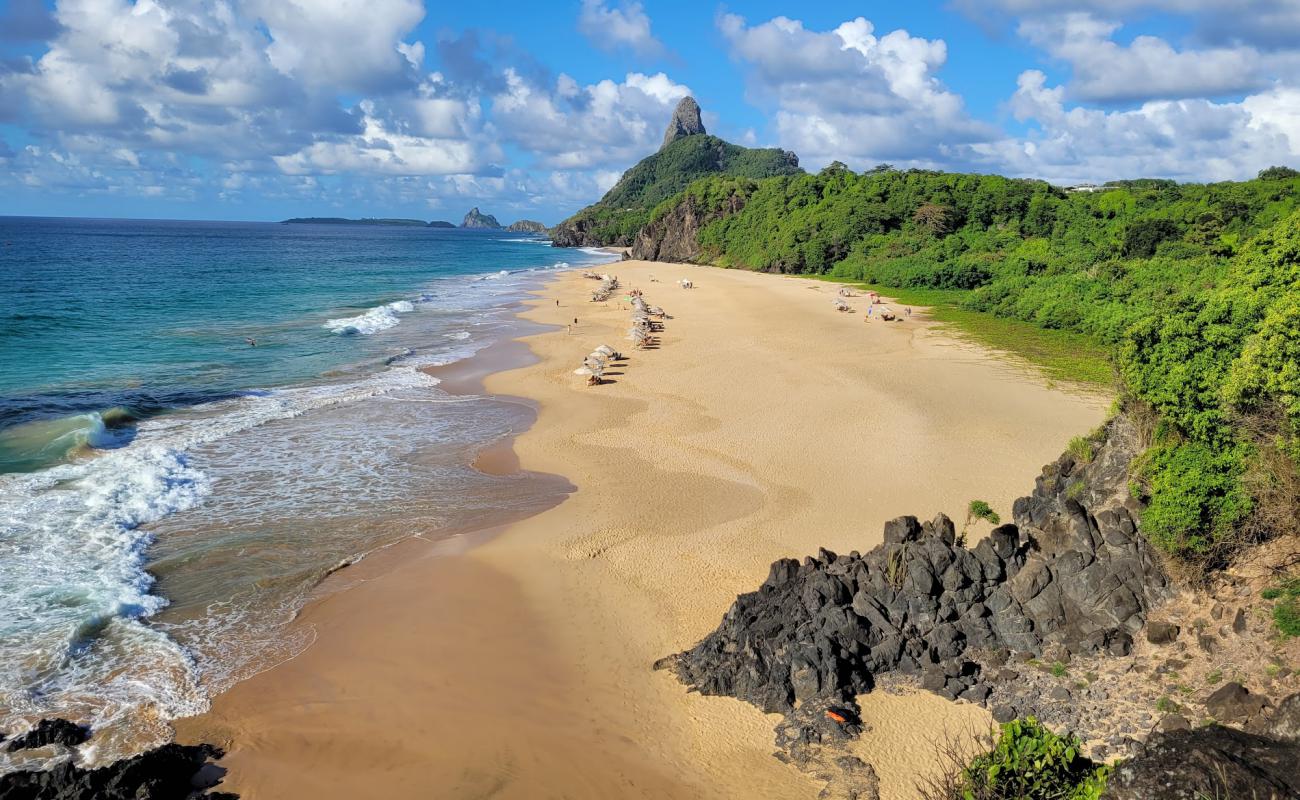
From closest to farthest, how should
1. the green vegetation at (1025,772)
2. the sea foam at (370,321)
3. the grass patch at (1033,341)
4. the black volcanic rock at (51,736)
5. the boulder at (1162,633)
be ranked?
the green vegetation at (1025,772) < the black volcanic rock at (51,736) < the boulder at (1162,633) < the grass patch at (1033,341) < the sea foam at (370,321)

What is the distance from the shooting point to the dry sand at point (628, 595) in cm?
995

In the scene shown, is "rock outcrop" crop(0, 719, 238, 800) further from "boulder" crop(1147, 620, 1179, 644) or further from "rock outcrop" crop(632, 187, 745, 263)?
"rock outcrop" crop(632, 187, 745, 263)

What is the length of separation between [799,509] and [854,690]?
6759mm

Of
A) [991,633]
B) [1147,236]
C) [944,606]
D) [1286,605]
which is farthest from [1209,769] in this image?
[1147,236]

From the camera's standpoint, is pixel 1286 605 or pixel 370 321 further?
pixel 370 321

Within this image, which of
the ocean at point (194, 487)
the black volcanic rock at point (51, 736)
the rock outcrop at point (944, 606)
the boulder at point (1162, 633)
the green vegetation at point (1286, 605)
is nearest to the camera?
the green vegetation at point (1286, 605)

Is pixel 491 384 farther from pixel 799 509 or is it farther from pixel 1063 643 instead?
pixel 1063 643

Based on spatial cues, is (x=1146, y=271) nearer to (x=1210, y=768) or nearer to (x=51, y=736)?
(x=1210, y=768)

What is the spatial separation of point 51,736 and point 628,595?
8.79 meters

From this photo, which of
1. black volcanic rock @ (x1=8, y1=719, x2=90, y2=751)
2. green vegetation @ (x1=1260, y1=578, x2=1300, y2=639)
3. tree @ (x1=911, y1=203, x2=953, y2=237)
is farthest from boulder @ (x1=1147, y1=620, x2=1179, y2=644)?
tree @ (x1=911, y1=203, x2=953, y2=237)

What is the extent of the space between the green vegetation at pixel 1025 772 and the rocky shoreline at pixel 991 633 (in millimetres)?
2181

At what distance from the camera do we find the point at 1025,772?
7.38 metres

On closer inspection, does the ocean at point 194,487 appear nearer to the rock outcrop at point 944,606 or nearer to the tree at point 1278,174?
the rock outcrop at point 944,606

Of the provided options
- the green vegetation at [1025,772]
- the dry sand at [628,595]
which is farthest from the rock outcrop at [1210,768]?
the dry sand at [628,595]
